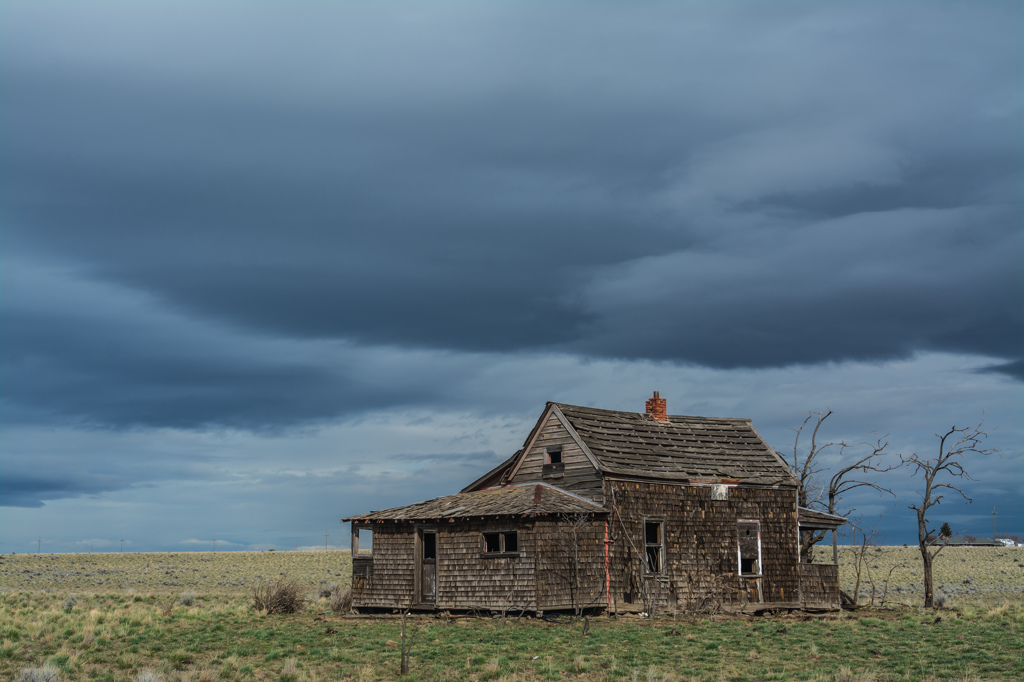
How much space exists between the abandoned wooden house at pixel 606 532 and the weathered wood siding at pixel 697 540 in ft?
0.14

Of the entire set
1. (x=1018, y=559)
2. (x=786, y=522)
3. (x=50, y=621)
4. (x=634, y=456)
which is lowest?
(x=1018, y=559)

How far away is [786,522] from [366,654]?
17.5 meters

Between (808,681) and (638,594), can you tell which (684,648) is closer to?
(808,681)

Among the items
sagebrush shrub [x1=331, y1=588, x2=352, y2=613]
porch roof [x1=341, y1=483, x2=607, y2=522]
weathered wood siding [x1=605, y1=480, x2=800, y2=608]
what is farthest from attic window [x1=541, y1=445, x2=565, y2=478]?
sagebrush shrub [x1=331, y1=588, x2=352, y2=613]

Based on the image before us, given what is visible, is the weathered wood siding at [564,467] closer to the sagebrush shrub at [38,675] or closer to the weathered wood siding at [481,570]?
the weathered wood siding at [481,570]

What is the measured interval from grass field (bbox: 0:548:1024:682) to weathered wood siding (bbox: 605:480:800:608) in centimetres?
176

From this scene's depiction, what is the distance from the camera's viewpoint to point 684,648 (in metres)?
20.4

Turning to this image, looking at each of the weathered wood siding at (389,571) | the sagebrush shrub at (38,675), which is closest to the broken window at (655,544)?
the weathered wood siding at (389,571)

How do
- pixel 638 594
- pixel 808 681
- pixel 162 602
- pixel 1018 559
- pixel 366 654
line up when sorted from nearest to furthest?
1. pixel 808 681
2. pixel 366 654
3. pixel 638 594
4. pixel 162 602
5. pixel 1018 559

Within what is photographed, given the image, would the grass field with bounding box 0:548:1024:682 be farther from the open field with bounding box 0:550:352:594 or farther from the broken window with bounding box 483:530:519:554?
the open field with bounding box 0:550:352:594

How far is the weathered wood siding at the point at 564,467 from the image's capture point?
1141 inches

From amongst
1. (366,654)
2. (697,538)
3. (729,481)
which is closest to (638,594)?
(697,538)

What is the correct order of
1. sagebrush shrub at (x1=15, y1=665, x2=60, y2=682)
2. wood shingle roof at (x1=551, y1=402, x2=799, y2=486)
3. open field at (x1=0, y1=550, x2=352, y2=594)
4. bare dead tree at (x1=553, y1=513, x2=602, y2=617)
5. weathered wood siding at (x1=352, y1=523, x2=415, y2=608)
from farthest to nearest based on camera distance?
open field at (x1=0, y1=550, x2=352, y2=594), wood shingle roof at (x1=551, y1=402, x2=799, y2=486), weathered wood siding at (x1=352, y1=523, x2=415, y2=608), bare dead tree at (x1=553, y1=513, x2=602, y2=617), sagebrush shrub at (x1=15, y1=665, x2=60, y2=682)

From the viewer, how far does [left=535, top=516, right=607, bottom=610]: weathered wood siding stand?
26219 millimetres
